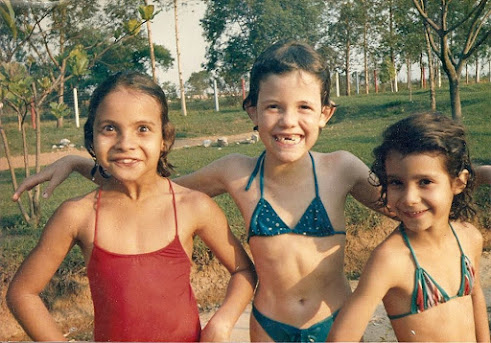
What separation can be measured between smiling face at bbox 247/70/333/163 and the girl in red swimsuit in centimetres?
24

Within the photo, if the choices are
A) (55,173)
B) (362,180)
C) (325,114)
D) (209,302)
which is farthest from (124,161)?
(209,302)

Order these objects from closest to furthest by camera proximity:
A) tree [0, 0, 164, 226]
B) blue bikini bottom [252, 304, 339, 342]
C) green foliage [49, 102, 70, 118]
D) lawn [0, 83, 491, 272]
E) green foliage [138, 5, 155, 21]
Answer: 1. blue bikini bottom [252, 304, 339, 342]
2. green foliage [138, 5, 155, 21]
3. tree [0, 0, 164, 226]
4. green foliage [49, 102, 70, 118]
5. lawn [0, 83, 491, 272]

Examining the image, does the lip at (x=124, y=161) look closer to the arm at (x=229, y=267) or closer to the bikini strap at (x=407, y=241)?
the arm at (x=229, y=267)

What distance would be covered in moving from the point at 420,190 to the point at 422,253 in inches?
6.1

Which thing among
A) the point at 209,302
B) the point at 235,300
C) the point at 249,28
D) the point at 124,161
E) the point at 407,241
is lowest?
the point at 209,302

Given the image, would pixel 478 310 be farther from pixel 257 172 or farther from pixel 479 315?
pixel 257 172

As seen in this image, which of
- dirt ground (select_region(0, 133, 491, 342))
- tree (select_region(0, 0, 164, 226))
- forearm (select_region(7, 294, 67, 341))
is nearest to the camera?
forearm (select_region(7, 294, 67, 341))

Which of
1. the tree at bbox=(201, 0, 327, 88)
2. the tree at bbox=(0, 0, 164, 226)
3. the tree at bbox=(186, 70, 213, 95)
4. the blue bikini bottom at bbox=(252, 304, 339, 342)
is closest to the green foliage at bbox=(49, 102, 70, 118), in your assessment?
the tree at bbox=(0, 0, 164, 226)

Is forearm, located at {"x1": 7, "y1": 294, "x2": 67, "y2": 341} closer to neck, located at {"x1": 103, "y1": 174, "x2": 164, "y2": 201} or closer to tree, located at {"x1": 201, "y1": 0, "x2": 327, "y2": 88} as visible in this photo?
neck, located at {"x1": 103, "y1": 174, "x2": 164, "y2": 201}

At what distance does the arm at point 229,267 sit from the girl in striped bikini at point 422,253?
23 cm

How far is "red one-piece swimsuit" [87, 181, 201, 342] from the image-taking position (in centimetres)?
127

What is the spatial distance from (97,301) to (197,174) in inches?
18.4

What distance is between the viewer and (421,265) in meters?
1.35

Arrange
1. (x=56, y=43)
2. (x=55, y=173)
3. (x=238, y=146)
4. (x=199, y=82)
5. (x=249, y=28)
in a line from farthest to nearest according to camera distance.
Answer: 1. (x=238, y=146)
2. (x=56, y=43)
3. (x=199, y=82)
4. (x=249, y=28)
5. (x=55, y=173)
